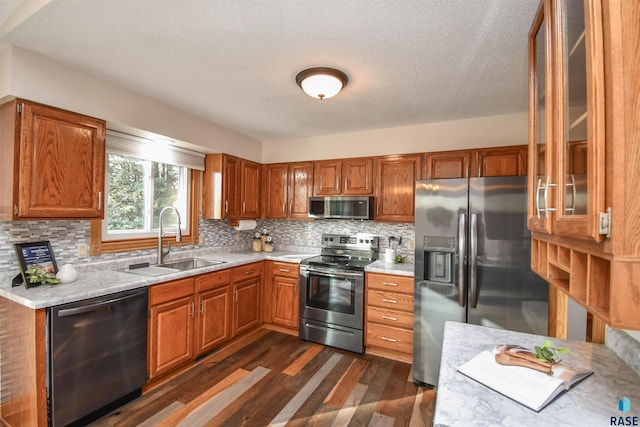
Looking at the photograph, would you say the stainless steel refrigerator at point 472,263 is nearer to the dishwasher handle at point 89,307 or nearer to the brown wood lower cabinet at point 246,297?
the brown wood lower cabinet at point 246,297

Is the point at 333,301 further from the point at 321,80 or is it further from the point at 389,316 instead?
the point at 321,80

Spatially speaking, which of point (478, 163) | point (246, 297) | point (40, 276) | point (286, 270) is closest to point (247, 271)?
point (246, 297)

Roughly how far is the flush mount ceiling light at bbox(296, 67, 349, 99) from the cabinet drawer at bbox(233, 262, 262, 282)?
6.49 ft

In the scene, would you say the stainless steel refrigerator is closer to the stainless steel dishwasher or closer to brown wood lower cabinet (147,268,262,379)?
brown wood lower cabinet (147,268,262,379)

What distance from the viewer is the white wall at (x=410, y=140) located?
2.88 metres

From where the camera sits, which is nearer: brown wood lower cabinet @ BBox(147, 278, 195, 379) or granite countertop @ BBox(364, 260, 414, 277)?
brown wood lower cabinet @ BBox(147, 278, 195, 379)

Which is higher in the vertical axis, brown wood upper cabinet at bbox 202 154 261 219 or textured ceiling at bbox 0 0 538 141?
textured ceiling at bbox 0 0 538 141

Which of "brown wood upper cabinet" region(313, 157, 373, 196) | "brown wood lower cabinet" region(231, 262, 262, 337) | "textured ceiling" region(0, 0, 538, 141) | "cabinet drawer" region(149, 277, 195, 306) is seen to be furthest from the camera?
"brown wood upper cabinet" region(313, 157, 373, 196)

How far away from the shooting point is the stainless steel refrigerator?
7.16 ft

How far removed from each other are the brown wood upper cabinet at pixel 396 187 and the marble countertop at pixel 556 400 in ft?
6.73

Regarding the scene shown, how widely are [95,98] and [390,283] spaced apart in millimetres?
2879

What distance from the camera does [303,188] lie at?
12.3 ft

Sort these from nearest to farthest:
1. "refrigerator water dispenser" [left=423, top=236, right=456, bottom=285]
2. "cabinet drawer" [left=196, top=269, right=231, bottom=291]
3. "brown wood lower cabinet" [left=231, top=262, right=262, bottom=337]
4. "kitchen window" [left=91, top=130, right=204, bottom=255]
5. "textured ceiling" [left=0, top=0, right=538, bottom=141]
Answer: "textured ceiling" [left=0, top=0, right=538, bottom=141] < "refrigerator water dispenser" [left=423, top=236, right=456, bottom=285] < "kitchen window" [left=91, top=130, right=204, bottom=255] < "cabinet drawer" [left=196, top=269, right=231, bottom=291] < "brown wood lower cabinet" [left=231, top=262, right=262, bottom=337]

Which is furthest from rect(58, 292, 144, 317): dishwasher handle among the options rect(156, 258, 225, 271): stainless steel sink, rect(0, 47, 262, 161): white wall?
rect(0, 47, 262, 161): white wall
